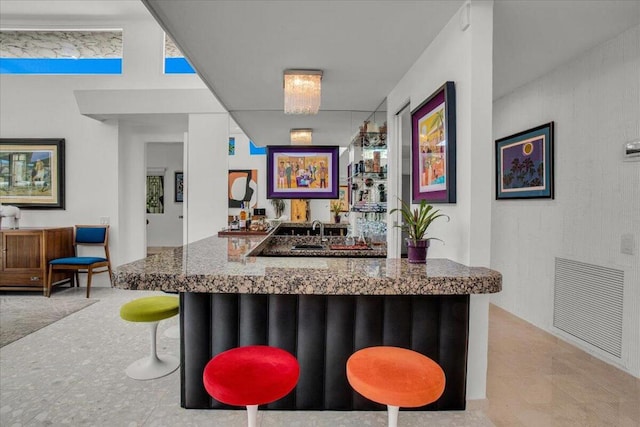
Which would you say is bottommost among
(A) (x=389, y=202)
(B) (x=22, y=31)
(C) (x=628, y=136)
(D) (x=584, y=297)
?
(D) (x=584, y=297)

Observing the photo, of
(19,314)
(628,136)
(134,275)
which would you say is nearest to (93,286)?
(19,314)

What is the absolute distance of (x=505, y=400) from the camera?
2.09 metres

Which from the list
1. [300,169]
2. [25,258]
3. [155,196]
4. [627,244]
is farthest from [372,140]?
[155,196]

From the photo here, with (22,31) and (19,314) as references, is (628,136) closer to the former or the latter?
(19,314)

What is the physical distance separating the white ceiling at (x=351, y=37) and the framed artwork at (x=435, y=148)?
445 mm

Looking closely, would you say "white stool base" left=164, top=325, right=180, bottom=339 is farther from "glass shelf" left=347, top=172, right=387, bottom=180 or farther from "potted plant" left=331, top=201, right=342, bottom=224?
"glass shelf" left=347, top=172, right=387, bottom=180

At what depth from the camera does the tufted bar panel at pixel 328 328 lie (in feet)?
6.04

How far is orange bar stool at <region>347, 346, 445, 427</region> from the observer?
1.14 meters

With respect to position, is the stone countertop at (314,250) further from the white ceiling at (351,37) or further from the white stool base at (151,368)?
the white ceiling at (351,37)

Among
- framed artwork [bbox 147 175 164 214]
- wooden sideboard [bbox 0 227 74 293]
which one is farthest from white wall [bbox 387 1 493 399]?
framed artwork [bbox 147 175 164 214]

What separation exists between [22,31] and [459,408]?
6.83m

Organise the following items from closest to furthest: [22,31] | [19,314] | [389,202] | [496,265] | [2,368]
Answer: [2,368]
[389,202]
[19,314]
[496,265]
[22,31]

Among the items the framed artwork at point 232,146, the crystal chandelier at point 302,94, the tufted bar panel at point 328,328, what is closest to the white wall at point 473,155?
the tufted bar panel at point 328,328

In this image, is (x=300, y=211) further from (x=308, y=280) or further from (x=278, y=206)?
(x=308, y=280)
